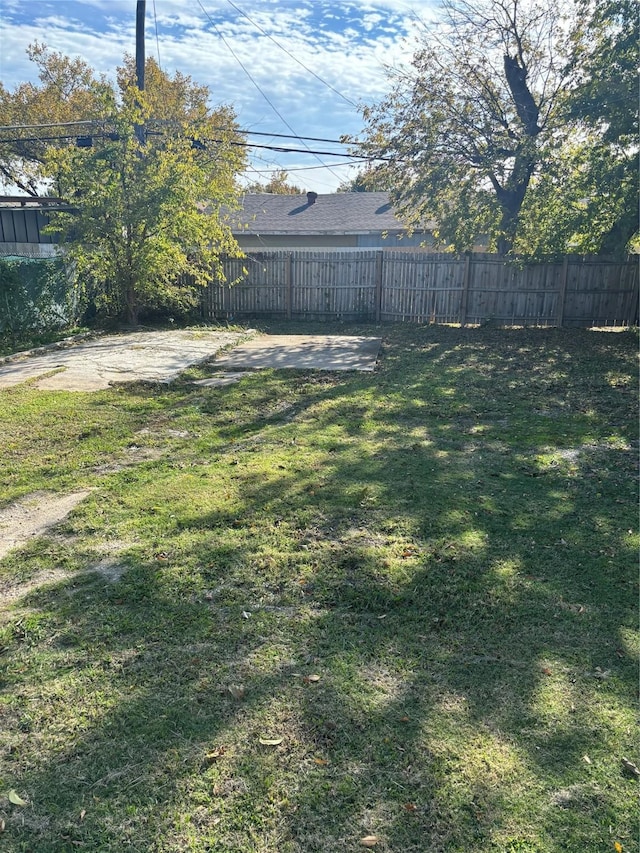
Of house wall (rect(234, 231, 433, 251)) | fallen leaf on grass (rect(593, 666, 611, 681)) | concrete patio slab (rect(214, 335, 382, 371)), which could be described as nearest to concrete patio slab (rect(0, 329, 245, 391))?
concrete patio slab (rect(214, 335, 382, 371))

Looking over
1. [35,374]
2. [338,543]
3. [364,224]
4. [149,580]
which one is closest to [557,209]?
[364,224]

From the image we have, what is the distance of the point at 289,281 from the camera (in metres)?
15.5

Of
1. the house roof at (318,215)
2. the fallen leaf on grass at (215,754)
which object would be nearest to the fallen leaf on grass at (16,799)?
the fallen leaf on grass at (215,754)

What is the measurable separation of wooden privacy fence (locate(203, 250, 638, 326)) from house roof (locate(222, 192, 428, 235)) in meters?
6.37

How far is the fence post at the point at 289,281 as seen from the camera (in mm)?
15375

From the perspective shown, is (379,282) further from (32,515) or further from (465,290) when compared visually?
(32,515)

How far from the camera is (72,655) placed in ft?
8.02

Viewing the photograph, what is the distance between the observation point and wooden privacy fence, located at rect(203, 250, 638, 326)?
13.7m

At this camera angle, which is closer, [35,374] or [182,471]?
[182,471]

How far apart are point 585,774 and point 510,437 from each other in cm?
405

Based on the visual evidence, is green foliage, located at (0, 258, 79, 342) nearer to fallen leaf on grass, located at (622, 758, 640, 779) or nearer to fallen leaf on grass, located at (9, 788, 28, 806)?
fallen leaf on grass, located at (9, 788, 28, 806)

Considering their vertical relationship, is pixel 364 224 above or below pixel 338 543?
above

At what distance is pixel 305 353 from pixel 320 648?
27.5 feet

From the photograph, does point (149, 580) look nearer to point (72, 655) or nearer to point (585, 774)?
point (72, 655)
